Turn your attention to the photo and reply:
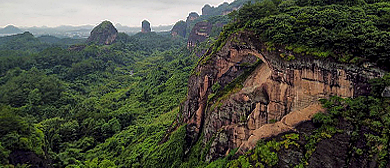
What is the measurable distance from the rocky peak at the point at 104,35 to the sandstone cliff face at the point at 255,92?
133038 mm

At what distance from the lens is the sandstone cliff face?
1603 cm

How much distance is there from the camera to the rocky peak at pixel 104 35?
5689 inches

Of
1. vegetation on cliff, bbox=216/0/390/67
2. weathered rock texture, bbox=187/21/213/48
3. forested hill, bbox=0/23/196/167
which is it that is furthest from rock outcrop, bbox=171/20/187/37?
vegetation on cliff, bbox=216/0/390/67

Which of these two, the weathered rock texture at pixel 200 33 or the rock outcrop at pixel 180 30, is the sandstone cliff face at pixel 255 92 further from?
the rock outcrop at pixel 180 30

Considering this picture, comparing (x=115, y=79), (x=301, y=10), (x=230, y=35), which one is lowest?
(x=115, y=79)

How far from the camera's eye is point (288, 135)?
53.0ft

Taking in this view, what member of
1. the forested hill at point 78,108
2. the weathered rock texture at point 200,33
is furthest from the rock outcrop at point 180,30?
the weathered rock texture at point 200,33

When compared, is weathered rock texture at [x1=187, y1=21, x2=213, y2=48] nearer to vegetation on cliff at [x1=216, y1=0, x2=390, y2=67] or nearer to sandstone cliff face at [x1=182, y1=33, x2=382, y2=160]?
sandstone cliff face at [x1=182, y1=33, x2=382, y2=160]

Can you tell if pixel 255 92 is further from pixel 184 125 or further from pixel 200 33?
pixel 200 33

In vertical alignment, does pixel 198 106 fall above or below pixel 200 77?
below

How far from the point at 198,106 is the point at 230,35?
852 cm

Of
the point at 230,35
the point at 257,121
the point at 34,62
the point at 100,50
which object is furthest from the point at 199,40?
the point at 257,121

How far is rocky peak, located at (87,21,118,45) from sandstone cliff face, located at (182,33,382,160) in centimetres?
13304

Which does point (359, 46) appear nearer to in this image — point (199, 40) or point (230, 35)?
point (230, 35)
